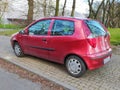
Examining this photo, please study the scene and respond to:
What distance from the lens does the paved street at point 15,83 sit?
4598mm

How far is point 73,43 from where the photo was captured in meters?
5.15

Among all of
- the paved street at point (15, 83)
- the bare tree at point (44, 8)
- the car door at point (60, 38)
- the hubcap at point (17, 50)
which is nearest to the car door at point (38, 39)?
the car door at point (60, 38)

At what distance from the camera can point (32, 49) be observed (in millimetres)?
6547

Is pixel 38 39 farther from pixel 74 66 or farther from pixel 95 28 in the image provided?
pixel 95 28

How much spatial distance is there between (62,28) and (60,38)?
0.99ft

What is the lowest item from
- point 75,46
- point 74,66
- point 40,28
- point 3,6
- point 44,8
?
point 74,66

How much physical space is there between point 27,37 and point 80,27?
2.30 m

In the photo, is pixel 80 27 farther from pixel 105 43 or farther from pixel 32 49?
pixel 32 49

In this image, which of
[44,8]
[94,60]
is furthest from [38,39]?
[44,8]

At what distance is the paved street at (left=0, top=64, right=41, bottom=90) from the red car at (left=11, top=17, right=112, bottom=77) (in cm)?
118

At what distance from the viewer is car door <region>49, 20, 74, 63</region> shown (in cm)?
530

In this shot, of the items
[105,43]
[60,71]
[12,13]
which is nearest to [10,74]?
[60,71]

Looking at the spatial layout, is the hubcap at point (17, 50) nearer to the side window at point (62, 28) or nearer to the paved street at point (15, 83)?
the paved street at point (15, 83)

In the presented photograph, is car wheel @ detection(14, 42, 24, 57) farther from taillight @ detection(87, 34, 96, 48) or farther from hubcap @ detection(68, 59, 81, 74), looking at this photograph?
taillight @ detection(87, 34, 96, 48)
